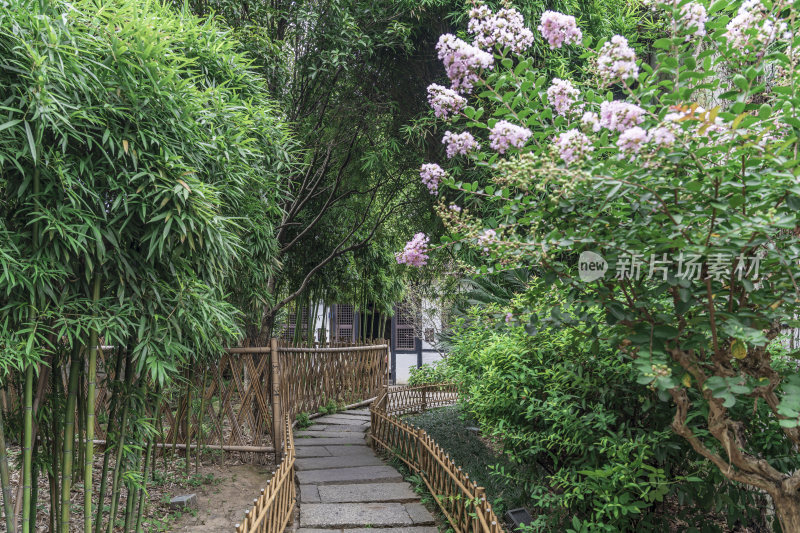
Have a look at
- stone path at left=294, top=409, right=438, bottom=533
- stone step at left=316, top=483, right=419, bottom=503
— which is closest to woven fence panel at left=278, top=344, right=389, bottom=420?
stone path at left=294, top=409, right=438, bottom=533

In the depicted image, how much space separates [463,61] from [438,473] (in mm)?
2866

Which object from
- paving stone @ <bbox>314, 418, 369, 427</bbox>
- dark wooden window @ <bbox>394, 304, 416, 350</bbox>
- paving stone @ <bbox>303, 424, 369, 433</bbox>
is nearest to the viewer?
paving stone @ <bbox>303, 424, 369, 433</bbox>

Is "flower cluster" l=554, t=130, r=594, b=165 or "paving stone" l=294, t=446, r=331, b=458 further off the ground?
"flower cluster" l=554, t=130, r=594, b=165

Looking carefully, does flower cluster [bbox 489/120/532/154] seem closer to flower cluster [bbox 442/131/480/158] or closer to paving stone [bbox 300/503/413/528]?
flower cluster [bbox 442/131/480/158]

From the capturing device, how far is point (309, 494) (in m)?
4.37

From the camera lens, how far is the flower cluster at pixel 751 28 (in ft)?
6.56

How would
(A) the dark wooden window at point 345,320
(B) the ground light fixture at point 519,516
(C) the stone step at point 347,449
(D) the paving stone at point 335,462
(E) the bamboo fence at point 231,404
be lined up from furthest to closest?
(A) the dark wooden window at point 345,320
(C) the stone step at point 347,449
(E) the bamboo fence at point 231,404
(D) the paving stone at point 335,462
(B) the ground light fixture at point 519,516

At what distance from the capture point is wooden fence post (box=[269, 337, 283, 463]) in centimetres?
555

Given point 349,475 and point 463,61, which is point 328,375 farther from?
point 463,61

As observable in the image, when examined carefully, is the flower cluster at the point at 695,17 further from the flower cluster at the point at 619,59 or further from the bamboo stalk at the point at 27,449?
the bamboo stalk at the point at 27,449

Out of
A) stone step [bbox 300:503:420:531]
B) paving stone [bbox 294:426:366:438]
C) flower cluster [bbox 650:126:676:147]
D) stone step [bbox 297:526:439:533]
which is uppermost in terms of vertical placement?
flower cluster [bbox 650:126:676:147]

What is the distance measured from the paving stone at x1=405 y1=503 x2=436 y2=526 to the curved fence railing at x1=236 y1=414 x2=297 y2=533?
842 mm

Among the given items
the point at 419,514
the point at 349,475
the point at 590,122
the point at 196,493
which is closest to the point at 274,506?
the point at 419,514

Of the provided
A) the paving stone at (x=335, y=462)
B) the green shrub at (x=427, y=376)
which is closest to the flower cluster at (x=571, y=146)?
the paving stone at (x=335, y=462)
